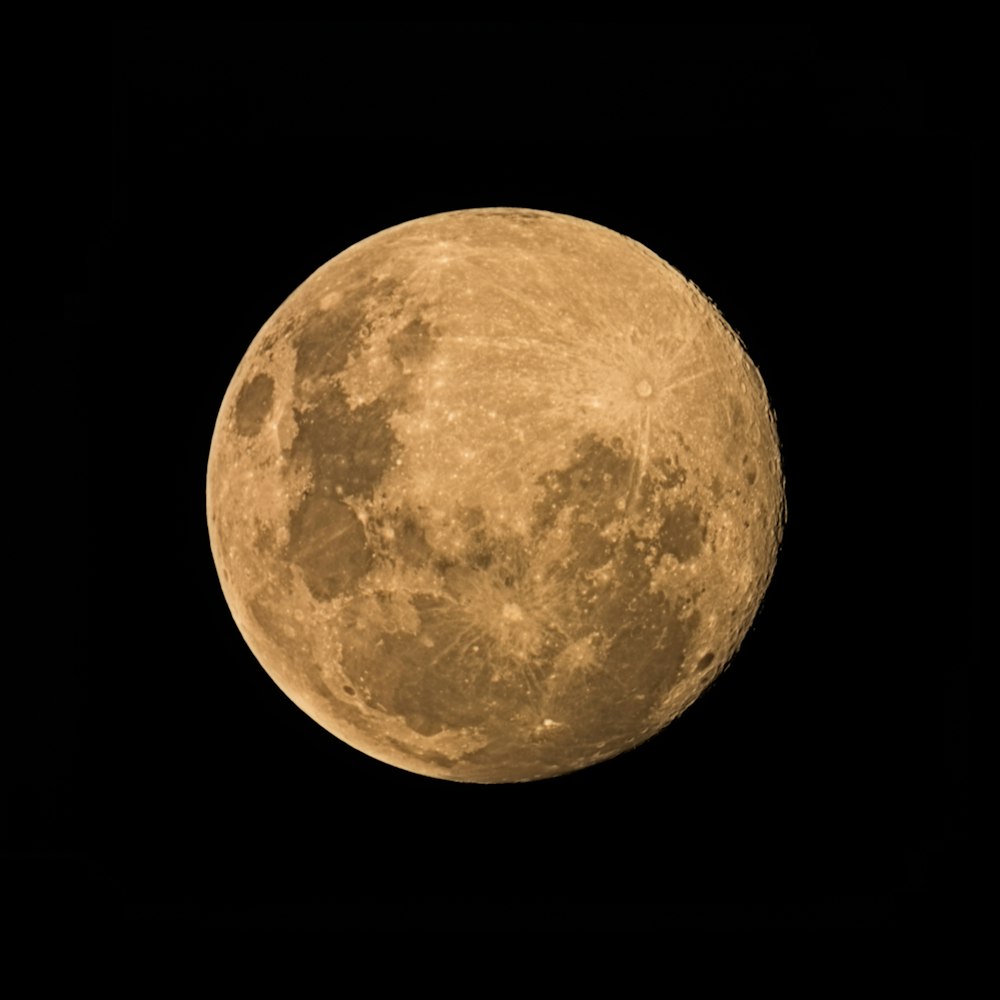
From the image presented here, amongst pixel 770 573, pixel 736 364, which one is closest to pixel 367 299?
pixel 736 364

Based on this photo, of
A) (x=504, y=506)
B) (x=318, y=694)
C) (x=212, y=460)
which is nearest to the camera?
(x=504, y=506)

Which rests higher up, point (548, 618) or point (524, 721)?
point (548, 618)

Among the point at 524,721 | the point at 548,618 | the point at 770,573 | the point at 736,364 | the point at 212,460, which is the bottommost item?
the point at 524,721

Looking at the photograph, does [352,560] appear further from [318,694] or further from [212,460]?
[212,460]

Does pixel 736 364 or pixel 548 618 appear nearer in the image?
pixel 548 618

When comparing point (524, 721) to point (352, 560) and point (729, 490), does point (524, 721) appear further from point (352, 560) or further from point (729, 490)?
point (729, 490)

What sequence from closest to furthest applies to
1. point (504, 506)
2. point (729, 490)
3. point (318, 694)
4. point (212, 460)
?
point (504, 506)
point (729, 490)
point (318, 694)
point (212, 460)

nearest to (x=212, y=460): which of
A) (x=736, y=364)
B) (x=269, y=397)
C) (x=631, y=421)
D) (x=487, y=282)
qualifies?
(x=269, y=397)
